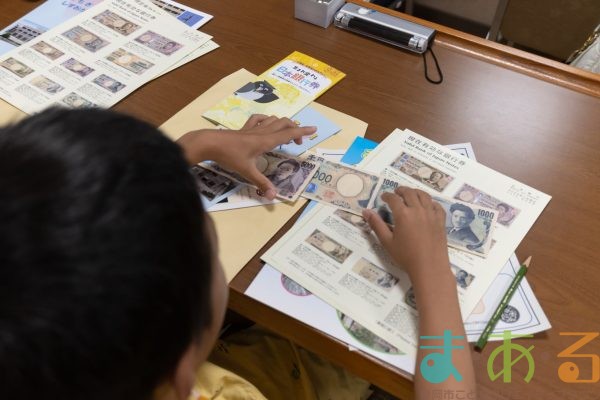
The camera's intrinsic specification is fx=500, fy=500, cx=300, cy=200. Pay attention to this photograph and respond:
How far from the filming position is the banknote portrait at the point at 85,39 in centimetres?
103

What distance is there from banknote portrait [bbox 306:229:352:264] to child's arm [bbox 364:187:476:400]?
0.06m

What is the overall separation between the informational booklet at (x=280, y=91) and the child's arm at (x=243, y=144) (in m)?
0.08

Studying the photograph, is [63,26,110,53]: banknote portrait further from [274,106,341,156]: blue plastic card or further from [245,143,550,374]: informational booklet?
[245,143,550,374]: informational booklet

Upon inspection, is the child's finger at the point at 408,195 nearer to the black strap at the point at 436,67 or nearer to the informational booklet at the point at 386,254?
the informational booklet at the point at 386,254

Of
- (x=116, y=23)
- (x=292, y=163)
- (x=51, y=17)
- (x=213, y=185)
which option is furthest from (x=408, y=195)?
(x=51, y=17)

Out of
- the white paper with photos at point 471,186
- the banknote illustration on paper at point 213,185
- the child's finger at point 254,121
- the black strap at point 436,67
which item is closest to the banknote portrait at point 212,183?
the banknote illustration on paper at point 213,185

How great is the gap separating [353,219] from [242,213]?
173mm

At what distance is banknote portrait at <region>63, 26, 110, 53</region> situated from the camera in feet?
3.39

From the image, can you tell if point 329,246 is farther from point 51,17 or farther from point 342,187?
point 51,17

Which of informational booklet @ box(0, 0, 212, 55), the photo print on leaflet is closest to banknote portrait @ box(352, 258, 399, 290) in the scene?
the photo print on leaflet

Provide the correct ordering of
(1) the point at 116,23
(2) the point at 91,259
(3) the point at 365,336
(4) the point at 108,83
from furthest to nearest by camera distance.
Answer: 1. (1) the point at 116,23
2. (4) the point at 108,83
3. (3) the point at 365,336
4. (2) the point at 91,259

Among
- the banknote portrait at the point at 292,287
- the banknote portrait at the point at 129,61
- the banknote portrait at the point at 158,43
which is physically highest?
the banknote portrait at the point at 158,43

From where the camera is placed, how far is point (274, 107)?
0.93 metres

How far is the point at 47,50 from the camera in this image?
1019 mm
